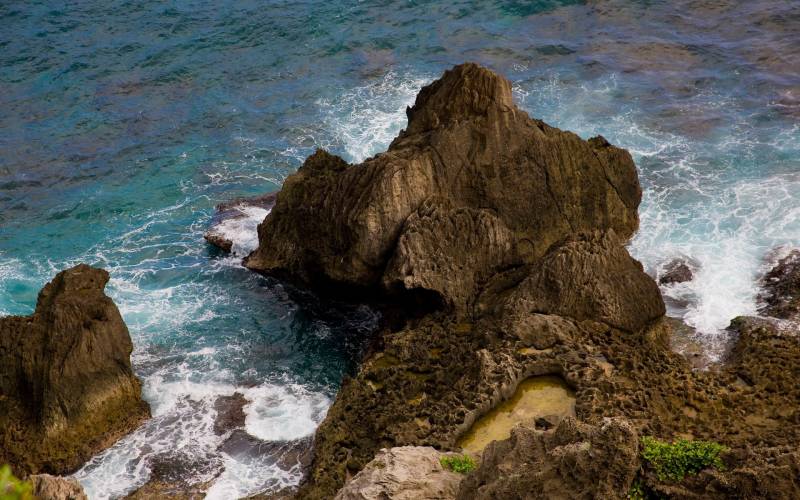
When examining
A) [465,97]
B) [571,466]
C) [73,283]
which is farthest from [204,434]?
[465,97]

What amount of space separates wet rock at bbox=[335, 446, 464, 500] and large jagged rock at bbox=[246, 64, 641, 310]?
10.5 meters

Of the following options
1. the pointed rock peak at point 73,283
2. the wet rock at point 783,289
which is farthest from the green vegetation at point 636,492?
the pointed rock peak at point 73,283

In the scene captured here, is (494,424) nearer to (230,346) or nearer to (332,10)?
(230,346)

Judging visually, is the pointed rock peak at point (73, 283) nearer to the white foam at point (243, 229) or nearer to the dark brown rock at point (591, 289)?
the white foam at point (243, 229)

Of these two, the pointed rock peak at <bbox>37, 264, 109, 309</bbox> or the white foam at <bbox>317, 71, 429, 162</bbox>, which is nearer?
the pointed rock peak at <bbox>37, 264, 109, 309</bbox>

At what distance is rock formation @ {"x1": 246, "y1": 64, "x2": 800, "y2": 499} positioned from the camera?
90.9ft

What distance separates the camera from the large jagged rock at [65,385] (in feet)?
108

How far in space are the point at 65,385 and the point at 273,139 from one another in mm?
26187

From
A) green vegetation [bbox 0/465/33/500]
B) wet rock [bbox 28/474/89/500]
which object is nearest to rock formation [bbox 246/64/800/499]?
wet rock [bbox 28/474/89/500]

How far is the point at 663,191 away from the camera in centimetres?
4719

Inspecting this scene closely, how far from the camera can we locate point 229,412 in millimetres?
35031

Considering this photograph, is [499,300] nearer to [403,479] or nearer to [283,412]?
[283,412]

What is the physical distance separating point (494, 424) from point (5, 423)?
62.2ft

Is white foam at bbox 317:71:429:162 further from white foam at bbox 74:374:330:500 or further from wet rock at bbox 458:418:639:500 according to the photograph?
wet rock at bbox 458:418:639:500
